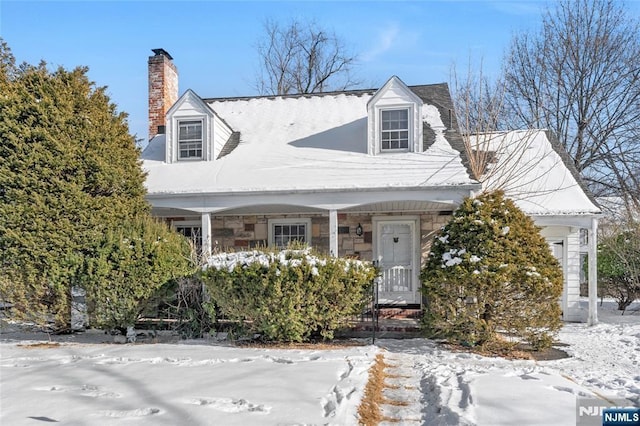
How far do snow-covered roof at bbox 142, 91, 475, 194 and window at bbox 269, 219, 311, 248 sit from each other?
1.64 meters

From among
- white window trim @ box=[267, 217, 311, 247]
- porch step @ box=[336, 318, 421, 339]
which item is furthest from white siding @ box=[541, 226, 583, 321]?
white window trim @ box=[267, 217, 311, 247]

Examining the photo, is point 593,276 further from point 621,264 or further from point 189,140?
point 189,140

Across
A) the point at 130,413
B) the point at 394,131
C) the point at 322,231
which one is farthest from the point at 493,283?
the point at 322,231

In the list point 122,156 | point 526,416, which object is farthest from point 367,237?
point 526,416

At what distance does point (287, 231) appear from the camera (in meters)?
11.9

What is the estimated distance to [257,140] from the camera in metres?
12.1

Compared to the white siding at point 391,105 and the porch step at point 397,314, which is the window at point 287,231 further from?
the porch step at point 397,314

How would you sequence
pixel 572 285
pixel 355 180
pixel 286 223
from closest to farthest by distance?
pixel 355 180, pixel 572 285, pixel 286 223

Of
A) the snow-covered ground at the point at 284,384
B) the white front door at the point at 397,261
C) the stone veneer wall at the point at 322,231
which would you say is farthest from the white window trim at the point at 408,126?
the snow-covered ground at the point at 284,384

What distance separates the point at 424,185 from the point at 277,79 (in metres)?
18.5

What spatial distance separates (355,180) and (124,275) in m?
4.57

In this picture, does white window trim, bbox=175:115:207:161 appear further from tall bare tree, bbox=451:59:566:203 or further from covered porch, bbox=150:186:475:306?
tall bare tree, bbox=451:59:566:203

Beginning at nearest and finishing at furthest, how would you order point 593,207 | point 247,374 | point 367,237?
1. point 247,374
2. point 593,207
3. point 367,237

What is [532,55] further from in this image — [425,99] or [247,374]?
[247,374]
